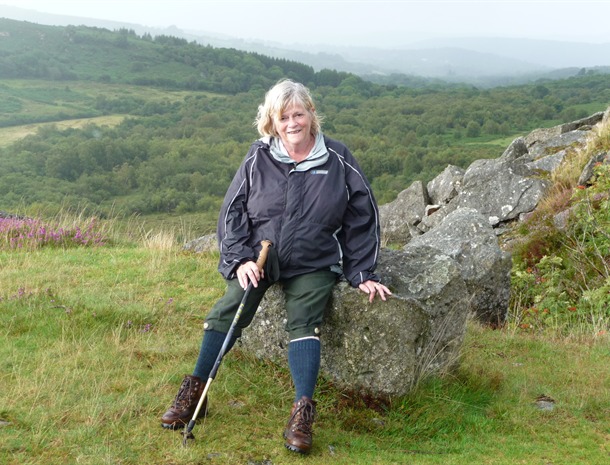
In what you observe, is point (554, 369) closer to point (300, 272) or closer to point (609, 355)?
point (609, 355)

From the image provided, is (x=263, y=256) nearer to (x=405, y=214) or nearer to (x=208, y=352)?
(x=208, y=352)

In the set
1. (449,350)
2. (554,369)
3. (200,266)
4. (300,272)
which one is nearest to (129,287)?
(200,266)

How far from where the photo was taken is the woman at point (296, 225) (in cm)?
500

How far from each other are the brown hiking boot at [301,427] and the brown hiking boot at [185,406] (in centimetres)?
73

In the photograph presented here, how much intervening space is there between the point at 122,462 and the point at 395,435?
208cm

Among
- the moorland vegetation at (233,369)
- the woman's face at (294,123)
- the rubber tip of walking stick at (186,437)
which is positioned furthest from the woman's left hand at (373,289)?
the rubber tip of walking stick at (186,437)

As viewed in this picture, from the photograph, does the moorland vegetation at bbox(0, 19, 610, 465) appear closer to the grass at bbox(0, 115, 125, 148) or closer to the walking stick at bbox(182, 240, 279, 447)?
the walking stick at bbox(182, 240, 279, 447)

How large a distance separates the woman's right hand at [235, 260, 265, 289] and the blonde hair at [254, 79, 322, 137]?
1.20m

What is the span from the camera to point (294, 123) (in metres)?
5.17

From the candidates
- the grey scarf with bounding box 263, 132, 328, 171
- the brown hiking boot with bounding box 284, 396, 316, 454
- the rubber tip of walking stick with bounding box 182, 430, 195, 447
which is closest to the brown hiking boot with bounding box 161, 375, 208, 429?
the rubber tip of walking stick with bounding box 182, 430, 195, 447

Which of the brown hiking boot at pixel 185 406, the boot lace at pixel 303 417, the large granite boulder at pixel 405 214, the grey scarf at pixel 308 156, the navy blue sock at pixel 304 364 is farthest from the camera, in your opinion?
the large granite boulder at pixel 405 214

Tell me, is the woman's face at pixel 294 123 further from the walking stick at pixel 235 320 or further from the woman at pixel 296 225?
the walking stick at pixel 235 320

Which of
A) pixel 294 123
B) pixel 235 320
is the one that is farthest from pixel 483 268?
pixel 235 320

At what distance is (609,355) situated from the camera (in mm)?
6918
